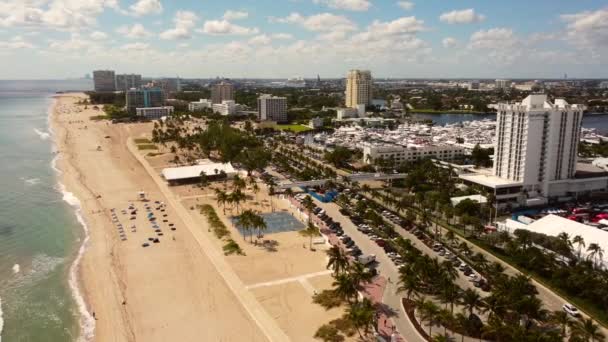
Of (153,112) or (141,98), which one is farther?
(141,98)

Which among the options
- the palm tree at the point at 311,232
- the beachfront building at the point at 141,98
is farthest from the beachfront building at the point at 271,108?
the palm tree at the point at 311,232

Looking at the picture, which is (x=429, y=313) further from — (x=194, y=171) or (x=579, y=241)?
(x=194, y=171)

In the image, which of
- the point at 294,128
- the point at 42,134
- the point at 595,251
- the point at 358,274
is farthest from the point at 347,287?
the point at 42,134

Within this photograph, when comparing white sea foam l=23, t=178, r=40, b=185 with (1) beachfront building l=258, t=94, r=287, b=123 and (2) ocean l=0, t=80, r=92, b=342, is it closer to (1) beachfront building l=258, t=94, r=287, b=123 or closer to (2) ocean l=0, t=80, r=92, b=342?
(2) ocean l=0, t=80, r=92, b=342

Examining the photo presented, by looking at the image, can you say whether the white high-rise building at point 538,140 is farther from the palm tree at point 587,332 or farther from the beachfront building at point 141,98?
the beachfront building at point 141,98

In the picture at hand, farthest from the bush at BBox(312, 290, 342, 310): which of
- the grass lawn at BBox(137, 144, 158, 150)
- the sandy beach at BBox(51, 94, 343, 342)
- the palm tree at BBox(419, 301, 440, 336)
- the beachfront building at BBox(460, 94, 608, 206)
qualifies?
the grass lawn at BBox(137, 144, 158, 150)

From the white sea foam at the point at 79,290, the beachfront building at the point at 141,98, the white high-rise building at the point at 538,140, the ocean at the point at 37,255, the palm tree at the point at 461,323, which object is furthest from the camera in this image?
the beachfront building at the point at 141,98
